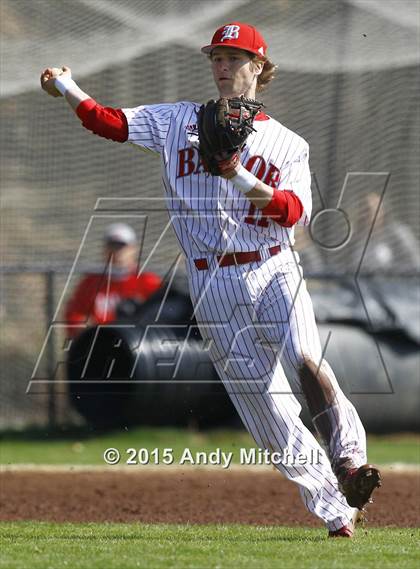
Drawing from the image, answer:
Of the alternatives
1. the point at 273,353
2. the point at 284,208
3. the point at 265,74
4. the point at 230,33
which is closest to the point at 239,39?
the point at 230,33

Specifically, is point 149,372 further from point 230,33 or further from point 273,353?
point 230,33

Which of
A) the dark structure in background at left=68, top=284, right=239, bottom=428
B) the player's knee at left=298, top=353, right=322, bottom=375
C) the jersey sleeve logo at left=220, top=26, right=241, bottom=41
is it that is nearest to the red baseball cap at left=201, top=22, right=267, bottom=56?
the jersey sleeve logo at left=220, top=26, right=241, bottom=41

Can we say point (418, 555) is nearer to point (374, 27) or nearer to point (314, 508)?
point (314, 508)

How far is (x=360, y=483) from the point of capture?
4684 millimetres

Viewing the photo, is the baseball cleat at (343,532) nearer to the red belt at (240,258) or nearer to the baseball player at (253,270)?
the baseball player at (253,270)

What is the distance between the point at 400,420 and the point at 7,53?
4.68 m

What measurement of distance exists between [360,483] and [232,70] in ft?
6.33

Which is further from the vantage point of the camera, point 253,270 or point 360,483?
point 253,270

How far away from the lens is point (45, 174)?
34.0 ft

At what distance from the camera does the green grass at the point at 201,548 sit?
172 inches

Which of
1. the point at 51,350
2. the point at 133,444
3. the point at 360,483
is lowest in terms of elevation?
the point at 133,444

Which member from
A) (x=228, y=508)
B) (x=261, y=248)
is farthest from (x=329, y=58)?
(x=261, y=248)

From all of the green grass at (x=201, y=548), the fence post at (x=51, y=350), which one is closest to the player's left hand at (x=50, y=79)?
the green grass at (x=201, y=548)

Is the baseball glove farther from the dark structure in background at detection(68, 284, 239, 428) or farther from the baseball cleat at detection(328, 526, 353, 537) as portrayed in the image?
the dark structure in background at detection(68, 284, 239, 428)
